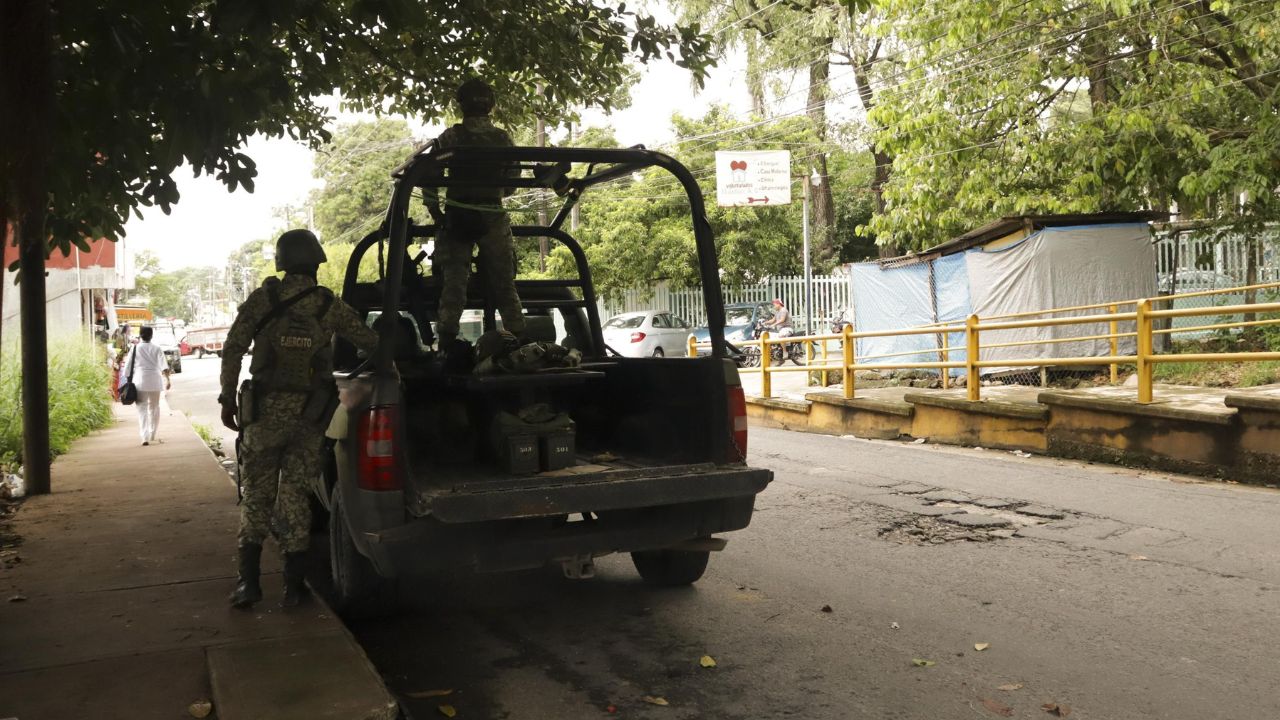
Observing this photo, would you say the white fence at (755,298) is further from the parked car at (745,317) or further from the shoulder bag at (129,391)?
the shoulder bag at (129,391)

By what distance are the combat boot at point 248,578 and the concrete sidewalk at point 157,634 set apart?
0.07m

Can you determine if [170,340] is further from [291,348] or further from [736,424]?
[736,424]

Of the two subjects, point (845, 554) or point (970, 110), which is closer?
point (845, 554)

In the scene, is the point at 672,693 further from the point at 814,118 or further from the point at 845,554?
the point at 814,118

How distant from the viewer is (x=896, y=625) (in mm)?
4832

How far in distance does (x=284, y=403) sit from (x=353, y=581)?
0.93 m

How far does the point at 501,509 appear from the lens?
4191 millimetres

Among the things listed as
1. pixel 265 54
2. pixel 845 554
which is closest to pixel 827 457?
pixel 845 554

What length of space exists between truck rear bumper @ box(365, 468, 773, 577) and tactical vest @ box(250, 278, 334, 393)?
108cm

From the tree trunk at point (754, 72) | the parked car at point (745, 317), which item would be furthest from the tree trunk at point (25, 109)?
the tree trunk at point (754, 72)

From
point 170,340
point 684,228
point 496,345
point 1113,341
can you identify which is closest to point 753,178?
point 684,228

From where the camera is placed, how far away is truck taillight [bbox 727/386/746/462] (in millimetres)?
4969

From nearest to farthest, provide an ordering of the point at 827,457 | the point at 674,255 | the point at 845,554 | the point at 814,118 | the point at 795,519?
1. the point at 845,554
2. the point at 795,519
3. the point at 827,457
4. the point at 674,255
5. the point at 814,118

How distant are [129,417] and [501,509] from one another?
59.1 feet
